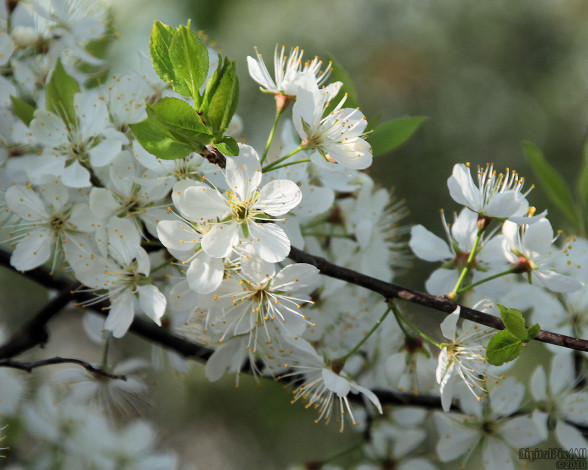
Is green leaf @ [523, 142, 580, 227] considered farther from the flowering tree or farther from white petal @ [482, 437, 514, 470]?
white petal @ [482, 437, 514, 470]

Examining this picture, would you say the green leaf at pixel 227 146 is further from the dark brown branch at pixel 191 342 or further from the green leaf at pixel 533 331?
the green leaf at pixel 533 331

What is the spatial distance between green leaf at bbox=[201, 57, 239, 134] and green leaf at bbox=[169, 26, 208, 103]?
2cm

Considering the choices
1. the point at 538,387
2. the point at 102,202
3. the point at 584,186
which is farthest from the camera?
the point at 584,186

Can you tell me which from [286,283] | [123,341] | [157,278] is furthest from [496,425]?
[123,341]

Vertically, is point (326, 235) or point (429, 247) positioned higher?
point (429, 247)

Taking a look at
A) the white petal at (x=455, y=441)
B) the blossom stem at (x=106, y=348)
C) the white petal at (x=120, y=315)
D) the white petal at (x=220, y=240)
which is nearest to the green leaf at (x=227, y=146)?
the white petal at (x=220, y=240)

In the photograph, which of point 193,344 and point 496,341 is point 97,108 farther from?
point 496,341

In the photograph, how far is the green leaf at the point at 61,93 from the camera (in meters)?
1.24

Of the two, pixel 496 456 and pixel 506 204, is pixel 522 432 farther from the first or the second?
pixel 506 204

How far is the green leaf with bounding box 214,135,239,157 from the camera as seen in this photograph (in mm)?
945

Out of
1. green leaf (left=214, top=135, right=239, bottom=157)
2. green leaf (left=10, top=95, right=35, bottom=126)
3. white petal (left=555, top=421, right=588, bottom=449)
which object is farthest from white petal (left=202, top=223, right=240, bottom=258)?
white petal (left=555, top=421, right=588, bottom=449)

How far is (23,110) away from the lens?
4.09 ft

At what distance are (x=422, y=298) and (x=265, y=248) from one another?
0.92ft

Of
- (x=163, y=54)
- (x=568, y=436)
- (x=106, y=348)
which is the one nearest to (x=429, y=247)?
(x=568, y=436)
